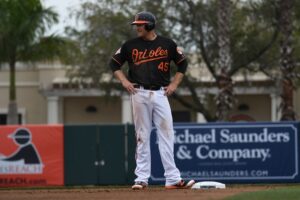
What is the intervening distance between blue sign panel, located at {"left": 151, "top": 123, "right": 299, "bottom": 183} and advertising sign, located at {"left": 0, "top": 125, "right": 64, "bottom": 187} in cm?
268

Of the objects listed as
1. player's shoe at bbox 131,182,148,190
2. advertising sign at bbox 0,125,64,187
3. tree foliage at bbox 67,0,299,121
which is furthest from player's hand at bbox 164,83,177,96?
tree foliage at bbox 67,0,299,121

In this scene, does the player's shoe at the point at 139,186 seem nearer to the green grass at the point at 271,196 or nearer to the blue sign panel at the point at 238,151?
the green grass at the point at 271,196

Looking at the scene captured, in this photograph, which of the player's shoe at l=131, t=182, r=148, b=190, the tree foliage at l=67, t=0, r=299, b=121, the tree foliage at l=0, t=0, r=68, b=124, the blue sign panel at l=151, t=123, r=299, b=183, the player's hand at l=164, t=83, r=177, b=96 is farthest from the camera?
the tree foliage at l=0, t=0, r=68, b=124

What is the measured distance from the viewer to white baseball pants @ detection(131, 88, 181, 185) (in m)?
11.1

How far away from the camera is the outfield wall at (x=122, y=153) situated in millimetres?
19219

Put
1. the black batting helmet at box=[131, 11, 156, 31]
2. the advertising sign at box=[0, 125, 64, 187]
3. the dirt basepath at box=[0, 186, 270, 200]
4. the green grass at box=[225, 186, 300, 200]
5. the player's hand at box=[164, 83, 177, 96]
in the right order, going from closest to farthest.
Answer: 1. the green grass at box=[225, 186, 300, 200]
2. the dirt basepath at box=[0, 186, 270, 200]
3. the black batting helmet at box=[131, 11, 156, 31]
4. the player's hand at box=[164, 83, 177, 96]
5. the advertising sign at box=[0, 125, 64, 187]

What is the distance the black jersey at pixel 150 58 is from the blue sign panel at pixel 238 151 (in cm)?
819

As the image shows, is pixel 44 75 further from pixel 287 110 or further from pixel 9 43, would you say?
pixel 287 110

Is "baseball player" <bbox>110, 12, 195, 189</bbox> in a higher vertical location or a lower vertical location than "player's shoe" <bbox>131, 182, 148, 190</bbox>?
higher

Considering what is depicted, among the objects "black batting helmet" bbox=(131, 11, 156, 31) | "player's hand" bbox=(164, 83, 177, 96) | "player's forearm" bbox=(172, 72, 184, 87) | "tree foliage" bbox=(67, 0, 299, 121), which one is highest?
"tree foliage" bbox=(67, 0, 299, 121)

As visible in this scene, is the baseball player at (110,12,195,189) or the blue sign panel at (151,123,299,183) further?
the blue sign panel at (151,123,299,183)

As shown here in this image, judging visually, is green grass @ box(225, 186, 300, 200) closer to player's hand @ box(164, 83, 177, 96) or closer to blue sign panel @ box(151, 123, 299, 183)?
player's hand @ box(164, 83, 177, 96)

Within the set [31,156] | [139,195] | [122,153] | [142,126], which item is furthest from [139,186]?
[31,156]

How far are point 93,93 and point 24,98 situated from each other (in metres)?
4.38
